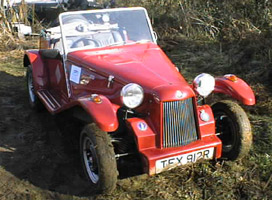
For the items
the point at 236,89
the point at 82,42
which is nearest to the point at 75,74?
the point at 82,42

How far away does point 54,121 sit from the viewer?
190 inches

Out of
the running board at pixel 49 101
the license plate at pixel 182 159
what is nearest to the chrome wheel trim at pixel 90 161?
the license plate at pixel 182 159

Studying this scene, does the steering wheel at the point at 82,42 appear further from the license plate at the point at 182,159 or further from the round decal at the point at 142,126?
the license plate at the point at 182,159

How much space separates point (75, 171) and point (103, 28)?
187cm

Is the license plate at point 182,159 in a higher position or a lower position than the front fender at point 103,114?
lower

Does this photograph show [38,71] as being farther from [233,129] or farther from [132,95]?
[233,129]

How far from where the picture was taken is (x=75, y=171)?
3596 millimetres

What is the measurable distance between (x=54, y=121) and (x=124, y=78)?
1818mm

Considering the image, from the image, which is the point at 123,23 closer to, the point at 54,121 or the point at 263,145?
the point at 54,121

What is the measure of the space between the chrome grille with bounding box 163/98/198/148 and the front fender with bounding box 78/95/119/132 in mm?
474

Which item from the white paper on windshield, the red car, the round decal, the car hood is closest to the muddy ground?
the red car

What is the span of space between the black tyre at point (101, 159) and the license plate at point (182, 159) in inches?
15.7

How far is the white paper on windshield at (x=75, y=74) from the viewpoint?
4035 millimetres

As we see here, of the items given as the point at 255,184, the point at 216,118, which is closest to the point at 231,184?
the point at 255,184
